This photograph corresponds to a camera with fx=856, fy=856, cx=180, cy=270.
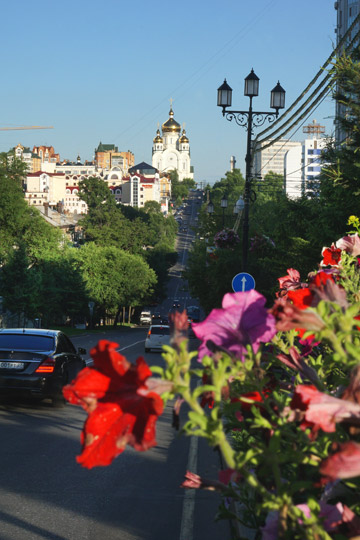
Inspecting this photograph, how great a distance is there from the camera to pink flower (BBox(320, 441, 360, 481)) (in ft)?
5.65

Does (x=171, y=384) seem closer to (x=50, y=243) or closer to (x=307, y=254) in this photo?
(x=307, y=254)

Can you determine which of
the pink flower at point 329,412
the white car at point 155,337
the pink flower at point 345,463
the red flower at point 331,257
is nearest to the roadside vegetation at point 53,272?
the white car at point 155,337

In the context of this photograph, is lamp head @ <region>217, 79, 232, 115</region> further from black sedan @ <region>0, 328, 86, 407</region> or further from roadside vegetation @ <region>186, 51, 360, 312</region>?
black sedan @ <region>0, 328, 86, 407</region>

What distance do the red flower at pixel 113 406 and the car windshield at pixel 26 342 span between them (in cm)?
1273

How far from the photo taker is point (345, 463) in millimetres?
1727

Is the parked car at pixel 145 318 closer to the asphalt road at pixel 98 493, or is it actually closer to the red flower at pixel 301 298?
the asphalt road at pixel 98 493

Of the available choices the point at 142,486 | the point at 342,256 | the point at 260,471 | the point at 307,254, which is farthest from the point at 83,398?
the point at 307,254

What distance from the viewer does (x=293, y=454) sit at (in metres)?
2.24

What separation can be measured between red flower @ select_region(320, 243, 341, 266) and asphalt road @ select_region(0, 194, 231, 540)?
302 cm

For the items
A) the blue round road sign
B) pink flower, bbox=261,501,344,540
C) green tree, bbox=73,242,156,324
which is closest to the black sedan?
the blue round road sign

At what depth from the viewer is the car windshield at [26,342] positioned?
14.6 metres

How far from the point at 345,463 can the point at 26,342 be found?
13.5 meters

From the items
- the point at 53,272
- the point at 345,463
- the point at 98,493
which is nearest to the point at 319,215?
the point at 98,493

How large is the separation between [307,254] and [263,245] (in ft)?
11.7
